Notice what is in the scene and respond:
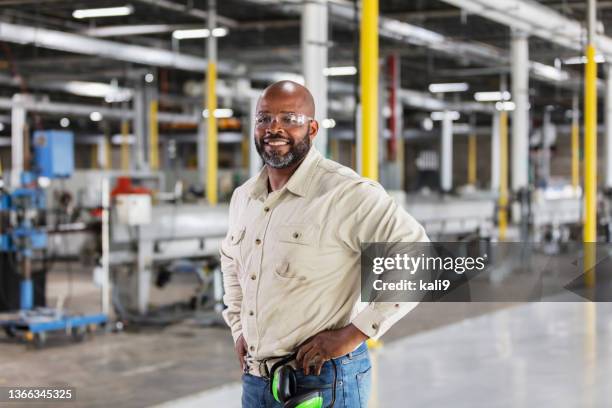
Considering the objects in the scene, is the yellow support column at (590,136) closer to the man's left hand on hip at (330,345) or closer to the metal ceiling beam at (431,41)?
the metal ceiling beam at (431,41)

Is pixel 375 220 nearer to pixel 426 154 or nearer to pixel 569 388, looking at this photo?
pixel 569 388

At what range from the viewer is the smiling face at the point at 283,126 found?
81.7 inches

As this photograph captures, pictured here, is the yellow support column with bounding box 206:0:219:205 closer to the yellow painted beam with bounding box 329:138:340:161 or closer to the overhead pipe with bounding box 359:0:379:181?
the overhead pipe with bounding box 359:0:379:181

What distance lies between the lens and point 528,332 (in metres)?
7.70

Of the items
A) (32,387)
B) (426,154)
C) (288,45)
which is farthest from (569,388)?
(426,154)

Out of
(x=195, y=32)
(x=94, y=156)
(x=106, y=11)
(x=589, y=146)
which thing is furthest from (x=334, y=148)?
(x=589, y=146)

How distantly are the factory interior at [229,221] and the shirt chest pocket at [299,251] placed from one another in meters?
0.32

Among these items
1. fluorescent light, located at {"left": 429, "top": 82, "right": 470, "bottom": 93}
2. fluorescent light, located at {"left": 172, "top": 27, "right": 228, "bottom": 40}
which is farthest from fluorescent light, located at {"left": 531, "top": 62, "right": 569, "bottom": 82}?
fluorescent light, located at {"left": 172, "top": 27, "right": 228, "bottom": 40}

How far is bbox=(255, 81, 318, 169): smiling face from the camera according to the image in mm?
2074

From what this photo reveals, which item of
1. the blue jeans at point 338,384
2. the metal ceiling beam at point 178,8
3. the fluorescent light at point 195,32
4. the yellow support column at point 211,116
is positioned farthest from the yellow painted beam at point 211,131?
the blue jeans at point 338,384

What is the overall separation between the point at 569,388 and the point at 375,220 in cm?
398

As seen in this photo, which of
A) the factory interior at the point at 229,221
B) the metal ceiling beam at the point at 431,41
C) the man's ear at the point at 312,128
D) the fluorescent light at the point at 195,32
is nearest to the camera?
the man's ear at the point at 312,128

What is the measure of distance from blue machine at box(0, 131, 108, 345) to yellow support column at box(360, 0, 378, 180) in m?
2.71

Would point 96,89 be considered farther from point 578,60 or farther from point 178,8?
point 578,60
